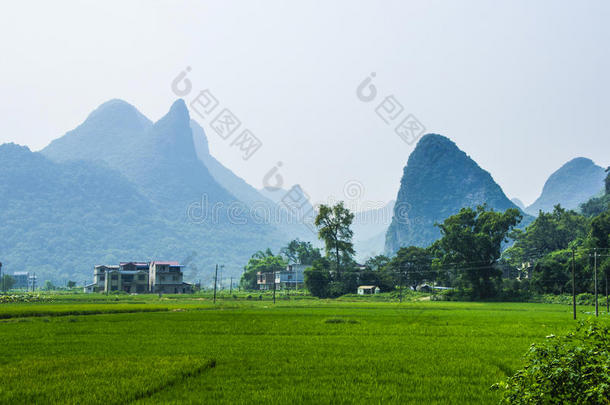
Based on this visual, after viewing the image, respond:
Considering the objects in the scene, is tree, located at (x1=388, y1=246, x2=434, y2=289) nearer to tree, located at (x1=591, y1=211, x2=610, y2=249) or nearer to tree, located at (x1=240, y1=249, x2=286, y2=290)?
tree, located at (x1=591, y1=211, x2=610, y2=249)

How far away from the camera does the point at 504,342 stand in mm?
20422

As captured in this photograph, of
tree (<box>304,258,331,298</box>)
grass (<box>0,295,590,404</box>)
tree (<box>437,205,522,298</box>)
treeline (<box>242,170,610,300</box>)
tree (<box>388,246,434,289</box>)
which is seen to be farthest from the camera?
tree (<box>388,246,434,289</box>)

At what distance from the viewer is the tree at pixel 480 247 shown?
2800 inches

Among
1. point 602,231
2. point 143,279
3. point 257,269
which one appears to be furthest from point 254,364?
point 257,269

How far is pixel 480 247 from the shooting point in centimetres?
7119

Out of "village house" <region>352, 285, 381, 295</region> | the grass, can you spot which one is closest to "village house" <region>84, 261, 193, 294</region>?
"village house" <region>352, 285, 381, 295</region>

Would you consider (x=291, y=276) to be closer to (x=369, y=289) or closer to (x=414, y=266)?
(x=369, y=289)

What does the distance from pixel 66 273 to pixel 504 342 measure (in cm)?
19351

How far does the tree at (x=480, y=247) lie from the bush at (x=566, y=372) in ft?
219

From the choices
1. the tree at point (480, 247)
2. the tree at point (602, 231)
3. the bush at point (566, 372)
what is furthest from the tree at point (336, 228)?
the bush at point (566, 372)

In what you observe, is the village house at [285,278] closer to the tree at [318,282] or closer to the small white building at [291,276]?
the small white building at [291,276]

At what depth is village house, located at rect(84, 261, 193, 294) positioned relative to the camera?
105 meters

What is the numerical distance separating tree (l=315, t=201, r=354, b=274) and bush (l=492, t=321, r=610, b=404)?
282ft

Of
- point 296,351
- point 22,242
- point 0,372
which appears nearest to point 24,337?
point 0,372
